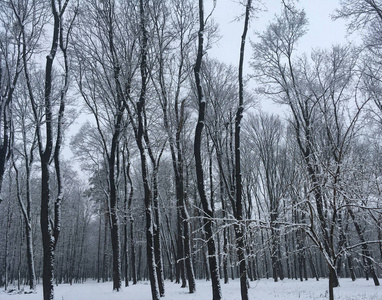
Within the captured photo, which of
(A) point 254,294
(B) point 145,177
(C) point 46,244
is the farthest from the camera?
(A) point 254,294

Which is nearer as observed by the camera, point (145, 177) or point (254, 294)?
point (145, 177)

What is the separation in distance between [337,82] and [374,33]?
348 centimetres

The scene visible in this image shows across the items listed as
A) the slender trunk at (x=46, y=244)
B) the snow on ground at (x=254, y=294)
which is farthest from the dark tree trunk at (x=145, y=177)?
the slender trunk at (x=46, y=244)

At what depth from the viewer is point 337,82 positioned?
1514cm

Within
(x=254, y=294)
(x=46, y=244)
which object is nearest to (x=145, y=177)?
(x=46, y=244)

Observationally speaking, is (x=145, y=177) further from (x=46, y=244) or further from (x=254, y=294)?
(x=254, y=294)

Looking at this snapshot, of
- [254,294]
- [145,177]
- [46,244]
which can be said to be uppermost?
[145,177]

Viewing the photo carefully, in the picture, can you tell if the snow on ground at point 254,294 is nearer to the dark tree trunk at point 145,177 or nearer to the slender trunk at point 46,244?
the dark tree trunk at point 145,177

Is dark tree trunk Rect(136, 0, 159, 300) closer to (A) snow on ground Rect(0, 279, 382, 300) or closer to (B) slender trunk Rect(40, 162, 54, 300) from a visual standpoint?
(A) snow on ground Rect(0, 279, 382, 300)

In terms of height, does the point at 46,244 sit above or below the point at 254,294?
above

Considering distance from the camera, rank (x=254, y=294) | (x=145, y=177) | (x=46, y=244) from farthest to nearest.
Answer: (x=254, y=294) → (x=145, y=177) → (x=46, y=244)

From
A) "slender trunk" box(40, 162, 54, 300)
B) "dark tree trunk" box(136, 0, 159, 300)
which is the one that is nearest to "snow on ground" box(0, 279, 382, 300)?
"dark tree trunk" box(136, 0, 159, 300)

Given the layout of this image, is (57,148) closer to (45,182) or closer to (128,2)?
(45,182)

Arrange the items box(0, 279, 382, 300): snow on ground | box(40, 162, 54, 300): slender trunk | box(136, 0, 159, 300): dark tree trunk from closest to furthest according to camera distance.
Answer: box(40, 162, 54, 300): slender trunk < box(136, 0, 159, 300): dark tree trunk < box(0, 279, 382, 300): snow on ground
